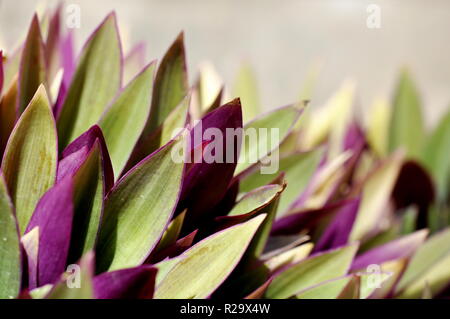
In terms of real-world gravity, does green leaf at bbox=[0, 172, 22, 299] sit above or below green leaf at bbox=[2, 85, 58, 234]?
below

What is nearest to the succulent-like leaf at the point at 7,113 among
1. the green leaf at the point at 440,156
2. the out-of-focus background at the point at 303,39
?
the green leaf at the point at 440,156

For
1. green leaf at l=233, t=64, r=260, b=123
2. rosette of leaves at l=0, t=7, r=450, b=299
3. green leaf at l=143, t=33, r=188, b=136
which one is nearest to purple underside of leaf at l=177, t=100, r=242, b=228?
rosette of leaves at l=0, t=7, r=450, b=299

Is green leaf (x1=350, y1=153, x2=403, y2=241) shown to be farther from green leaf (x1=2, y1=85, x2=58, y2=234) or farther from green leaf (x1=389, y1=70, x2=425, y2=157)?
green leaf (x1=2, y1=85, x2=58, y2=234)

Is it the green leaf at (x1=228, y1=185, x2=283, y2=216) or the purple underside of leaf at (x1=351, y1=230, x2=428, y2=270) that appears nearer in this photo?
the green leaf at (x1=228, y1=185, x2=283, y2=216)

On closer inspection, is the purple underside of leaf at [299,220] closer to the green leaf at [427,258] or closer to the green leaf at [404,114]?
the green leaf at [427,258]

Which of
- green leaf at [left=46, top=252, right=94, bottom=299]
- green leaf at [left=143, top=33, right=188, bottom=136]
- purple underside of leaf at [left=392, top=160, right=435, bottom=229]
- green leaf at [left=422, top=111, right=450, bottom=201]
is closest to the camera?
green leaf at [left=46, top=252, right=94, bottom=299]

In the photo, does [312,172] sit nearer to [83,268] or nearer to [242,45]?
[83,268]
